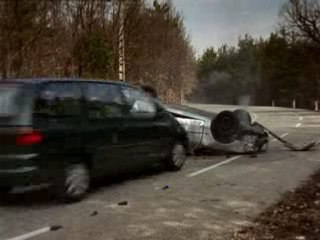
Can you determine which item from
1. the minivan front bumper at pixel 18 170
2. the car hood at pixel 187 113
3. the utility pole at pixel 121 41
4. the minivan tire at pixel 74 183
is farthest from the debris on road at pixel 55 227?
the car hood at pixel 187 113

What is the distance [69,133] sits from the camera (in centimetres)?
822

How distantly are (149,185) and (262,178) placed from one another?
203cm

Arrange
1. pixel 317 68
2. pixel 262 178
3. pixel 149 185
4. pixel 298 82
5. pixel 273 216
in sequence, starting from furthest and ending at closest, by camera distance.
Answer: pixel 298 82, pixel 317 68, pixel 262 178, pixel 149 185, pixel 273 216

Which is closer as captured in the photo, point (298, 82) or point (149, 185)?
point (149, 185)

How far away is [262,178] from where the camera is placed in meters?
10.4

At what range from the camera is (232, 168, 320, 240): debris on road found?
6508 mm

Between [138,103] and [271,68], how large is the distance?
126 ft

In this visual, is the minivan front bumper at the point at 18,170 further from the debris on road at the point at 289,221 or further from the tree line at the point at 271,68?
the tree line at the point at 271,68

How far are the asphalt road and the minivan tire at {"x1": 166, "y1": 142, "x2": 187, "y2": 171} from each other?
0.22 meters

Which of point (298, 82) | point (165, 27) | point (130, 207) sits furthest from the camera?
point (298, 82)

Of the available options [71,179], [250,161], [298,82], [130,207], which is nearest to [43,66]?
[71,179]

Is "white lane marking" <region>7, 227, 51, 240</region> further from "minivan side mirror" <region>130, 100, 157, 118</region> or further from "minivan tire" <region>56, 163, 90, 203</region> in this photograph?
"minivan side mirror" <region>130, 100, 157, 118</region>

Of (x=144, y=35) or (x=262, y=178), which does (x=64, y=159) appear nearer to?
(x=262, y=178)

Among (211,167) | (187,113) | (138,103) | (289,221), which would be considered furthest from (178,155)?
(289,221)
